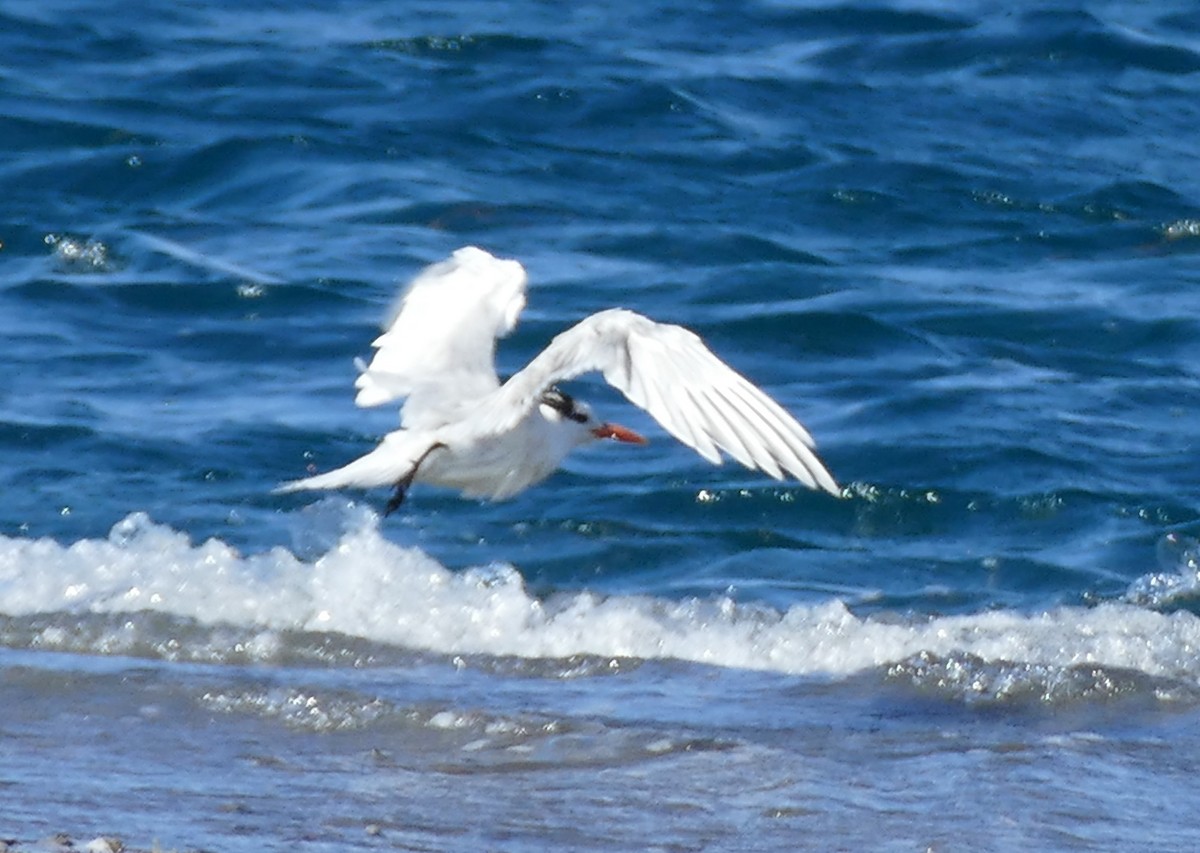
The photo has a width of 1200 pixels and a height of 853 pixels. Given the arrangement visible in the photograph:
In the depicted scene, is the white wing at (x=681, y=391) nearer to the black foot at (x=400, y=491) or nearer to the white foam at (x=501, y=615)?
the black foot at (x=400, y=491)

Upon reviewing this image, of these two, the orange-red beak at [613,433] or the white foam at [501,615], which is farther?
the orange-red beak at [613,433]

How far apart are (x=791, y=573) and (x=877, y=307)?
340 cm

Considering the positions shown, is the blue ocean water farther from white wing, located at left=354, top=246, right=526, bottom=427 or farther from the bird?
white wing, located at left=354, top=246, right=526, bottom=427

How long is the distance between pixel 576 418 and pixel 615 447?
110 inches

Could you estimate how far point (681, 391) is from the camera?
5.71 meters

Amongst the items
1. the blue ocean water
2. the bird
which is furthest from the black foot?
the blue ocean water

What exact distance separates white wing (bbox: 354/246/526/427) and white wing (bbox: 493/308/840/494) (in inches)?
21.2

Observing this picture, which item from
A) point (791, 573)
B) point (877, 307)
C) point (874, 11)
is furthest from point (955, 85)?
point (791, 573)

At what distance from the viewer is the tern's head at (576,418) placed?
22.6 feet

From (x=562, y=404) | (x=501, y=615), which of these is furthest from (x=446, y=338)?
(x=501, y=615)

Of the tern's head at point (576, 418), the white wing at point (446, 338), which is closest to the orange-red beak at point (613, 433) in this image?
the tern's head at point (576, 418)

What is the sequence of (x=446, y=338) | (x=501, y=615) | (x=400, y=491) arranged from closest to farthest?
(x=400, y=491)
(x=446, y=338)
(x=501, y=615)

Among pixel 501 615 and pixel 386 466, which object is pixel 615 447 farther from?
pixel 386 466

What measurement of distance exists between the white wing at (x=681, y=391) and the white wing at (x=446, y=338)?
1.76 feet
